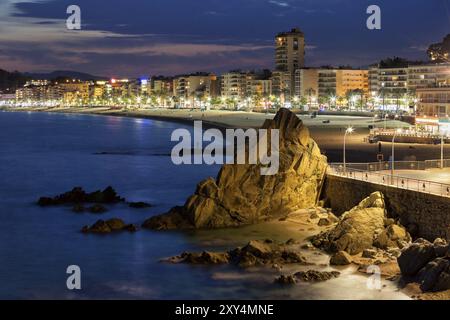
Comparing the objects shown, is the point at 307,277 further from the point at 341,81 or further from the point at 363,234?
the point at 341,81

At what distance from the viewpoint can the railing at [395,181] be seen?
28.7 meters

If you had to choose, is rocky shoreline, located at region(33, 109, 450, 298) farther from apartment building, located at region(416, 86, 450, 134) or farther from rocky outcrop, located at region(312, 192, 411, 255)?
apartment building, located at region(416, 86, 450, 134)

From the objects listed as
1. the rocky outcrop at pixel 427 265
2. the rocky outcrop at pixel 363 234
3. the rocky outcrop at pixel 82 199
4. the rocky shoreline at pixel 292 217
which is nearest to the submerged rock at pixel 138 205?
the rocky shoreline at pixel 292 217

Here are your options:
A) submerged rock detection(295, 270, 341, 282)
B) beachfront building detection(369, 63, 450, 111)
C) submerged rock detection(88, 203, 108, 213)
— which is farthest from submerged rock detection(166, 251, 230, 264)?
beachfront building detection(369, 63, 450, 111)

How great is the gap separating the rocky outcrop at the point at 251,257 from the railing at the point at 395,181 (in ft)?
19.2

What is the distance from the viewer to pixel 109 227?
1283 inches

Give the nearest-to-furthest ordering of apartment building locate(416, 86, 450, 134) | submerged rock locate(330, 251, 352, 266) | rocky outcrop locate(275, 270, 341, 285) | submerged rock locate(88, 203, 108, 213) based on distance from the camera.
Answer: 1. rocky outcrop locate(275, 270, 341, 285)
2. submerged rock locate(330, 251, 352, 266)
3. submerged rock locate(88, 203, 108, 213)
4. apartment building locate(416, 86, 450, 134)

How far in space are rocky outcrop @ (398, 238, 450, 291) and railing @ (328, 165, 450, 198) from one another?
4.60 meters

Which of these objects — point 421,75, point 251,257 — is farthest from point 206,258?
point 421,75

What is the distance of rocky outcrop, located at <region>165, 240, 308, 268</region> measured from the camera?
84.4ft

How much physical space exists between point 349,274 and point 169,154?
54.1 m

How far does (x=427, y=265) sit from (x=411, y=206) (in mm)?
6629

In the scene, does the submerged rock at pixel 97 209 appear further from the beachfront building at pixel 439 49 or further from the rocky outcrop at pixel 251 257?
the beachfront building at pixel 439 49

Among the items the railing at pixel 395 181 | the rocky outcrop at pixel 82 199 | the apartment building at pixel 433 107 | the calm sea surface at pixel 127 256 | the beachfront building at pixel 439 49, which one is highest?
the beachfront building at pixel 439 49
